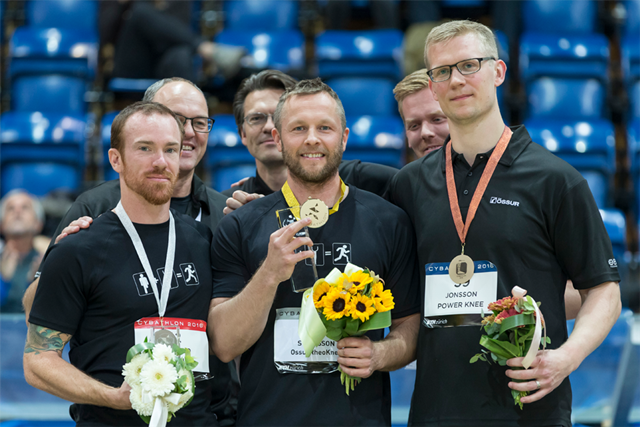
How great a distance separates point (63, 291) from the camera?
112 inches

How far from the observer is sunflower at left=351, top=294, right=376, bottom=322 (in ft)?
8.79

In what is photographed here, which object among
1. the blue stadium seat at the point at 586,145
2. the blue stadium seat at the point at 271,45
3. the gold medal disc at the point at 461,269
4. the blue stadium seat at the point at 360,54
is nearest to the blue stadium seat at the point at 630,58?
the blue stadium seat at the point at 586,145

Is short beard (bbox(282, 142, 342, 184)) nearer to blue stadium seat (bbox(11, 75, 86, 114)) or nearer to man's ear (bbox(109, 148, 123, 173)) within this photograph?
man's ear (bbox(109, 148, 123, 173))

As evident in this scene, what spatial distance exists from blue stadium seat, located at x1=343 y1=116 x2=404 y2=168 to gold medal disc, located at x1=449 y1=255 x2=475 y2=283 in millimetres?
4062

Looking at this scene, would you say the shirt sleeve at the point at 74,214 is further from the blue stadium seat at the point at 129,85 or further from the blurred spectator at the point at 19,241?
the blue stadium seat at the point at 129,85

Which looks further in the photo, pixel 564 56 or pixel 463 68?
pixel 564 56

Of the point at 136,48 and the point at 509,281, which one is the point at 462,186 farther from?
the point at 136,48

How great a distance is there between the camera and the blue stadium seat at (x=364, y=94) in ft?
26.0

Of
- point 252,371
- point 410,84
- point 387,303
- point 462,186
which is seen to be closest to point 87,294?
point 252,371

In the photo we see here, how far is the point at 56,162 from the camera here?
24.7ft

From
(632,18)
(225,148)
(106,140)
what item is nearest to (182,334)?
(225,148)

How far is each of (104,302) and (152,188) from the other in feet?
1.69

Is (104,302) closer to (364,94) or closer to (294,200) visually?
(294,200)

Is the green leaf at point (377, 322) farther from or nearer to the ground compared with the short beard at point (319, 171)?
nearer to the ground
